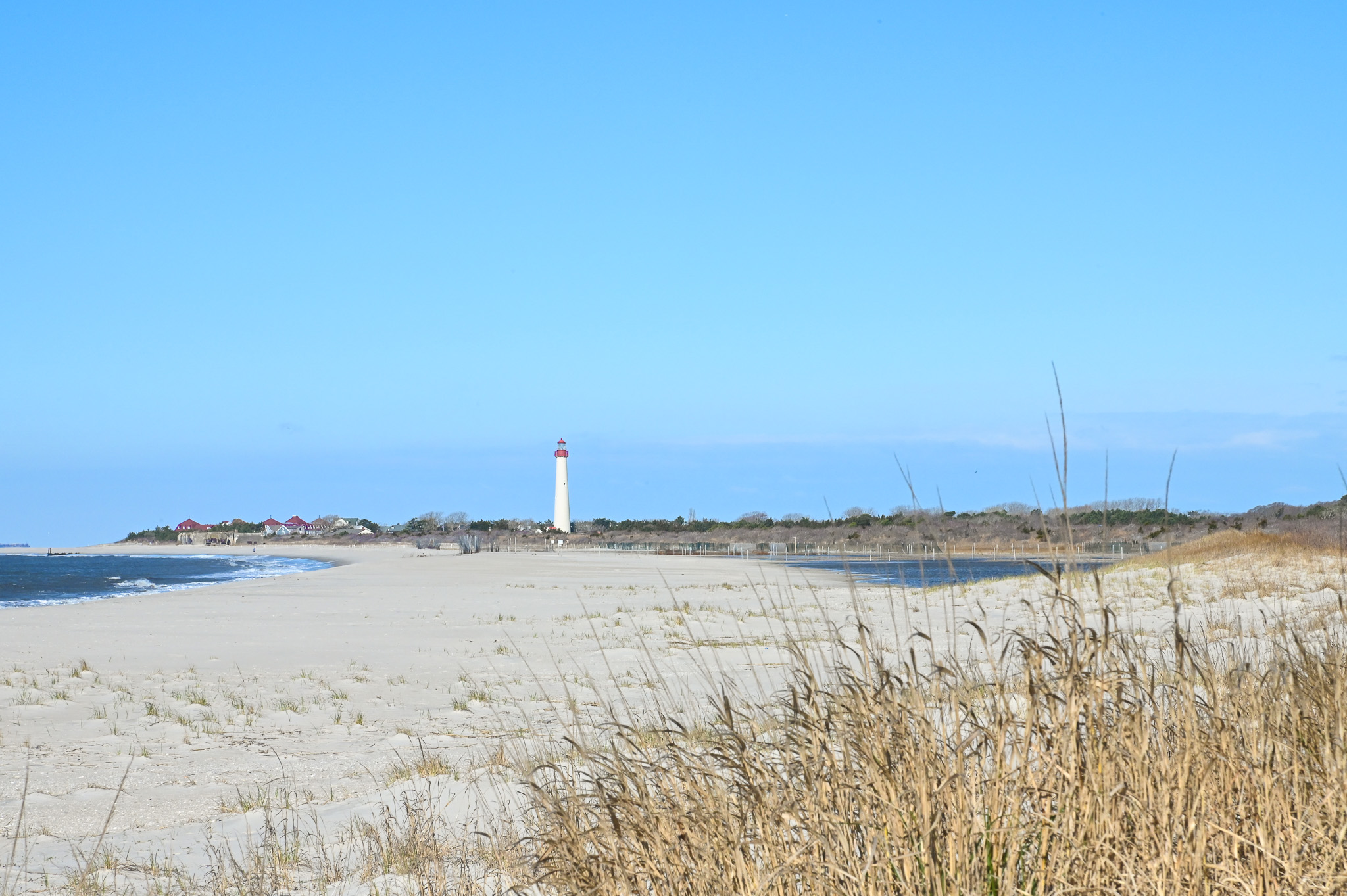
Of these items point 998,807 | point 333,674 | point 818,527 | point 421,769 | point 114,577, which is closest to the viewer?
point 998,807

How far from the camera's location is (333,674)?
11922 millimetres

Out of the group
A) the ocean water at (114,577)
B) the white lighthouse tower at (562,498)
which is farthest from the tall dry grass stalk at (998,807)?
the white lighthouse tower at (562,498)

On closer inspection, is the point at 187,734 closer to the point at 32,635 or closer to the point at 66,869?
the point at 66,869

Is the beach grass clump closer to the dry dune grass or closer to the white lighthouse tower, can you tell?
the dry dune grass

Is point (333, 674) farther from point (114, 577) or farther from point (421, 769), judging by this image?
point (114, 577)

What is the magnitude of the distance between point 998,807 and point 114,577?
46861 mm

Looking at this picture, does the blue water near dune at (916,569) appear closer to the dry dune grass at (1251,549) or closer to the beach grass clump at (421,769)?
the dry dune grass at (1251,549)

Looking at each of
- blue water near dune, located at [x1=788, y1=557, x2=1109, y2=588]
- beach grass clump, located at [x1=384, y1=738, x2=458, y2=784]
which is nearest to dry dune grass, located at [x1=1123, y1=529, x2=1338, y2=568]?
blue water near dune, located at [x1=788, y1=557, x2=1109, y2=588]

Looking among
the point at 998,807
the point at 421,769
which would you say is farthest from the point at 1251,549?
the point at 998,807

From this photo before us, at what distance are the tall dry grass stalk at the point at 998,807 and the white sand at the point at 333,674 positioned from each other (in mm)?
377

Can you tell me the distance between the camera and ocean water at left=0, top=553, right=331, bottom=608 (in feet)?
98.5

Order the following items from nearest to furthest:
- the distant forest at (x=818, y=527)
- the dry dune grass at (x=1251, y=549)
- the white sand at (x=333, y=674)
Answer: the white sand at (x=333, y=674), the dry dune grass at (x=1251, y=549), the distant forest at (x=818, y=527)

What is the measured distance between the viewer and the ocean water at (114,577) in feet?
98.5

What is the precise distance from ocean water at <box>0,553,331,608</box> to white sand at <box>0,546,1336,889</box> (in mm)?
7655
